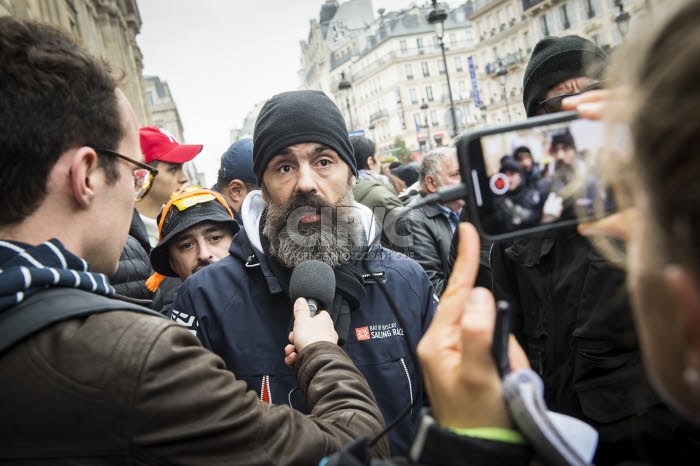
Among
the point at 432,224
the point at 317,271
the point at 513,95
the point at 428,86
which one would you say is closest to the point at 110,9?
the point at 432,224

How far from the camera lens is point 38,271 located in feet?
4.62

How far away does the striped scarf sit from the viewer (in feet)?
4.50

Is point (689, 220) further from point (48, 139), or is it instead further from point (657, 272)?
point (48, 139)

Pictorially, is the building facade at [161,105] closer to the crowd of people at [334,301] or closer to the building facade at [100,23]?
the building facade at [100,23]

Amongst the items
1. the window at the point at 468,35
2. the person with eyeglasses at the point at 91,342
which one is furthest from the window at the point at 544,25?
the person with eyeglasses at the point at 91,342

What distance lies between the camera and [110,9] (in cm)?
2333

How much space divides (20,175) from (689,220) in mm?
1538

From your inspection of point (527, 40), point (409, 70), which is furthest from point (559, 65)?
point (409, 70)

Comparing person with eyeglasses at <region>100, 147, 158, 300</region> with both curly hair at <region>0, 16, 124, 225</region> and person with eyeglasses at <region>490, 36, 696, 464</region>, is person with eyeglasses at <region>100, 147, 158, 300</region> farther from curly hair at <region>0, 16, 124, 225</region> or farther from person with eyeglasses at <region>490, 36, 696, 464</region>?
person with eyeglasses at <region>490, 36, 696, 464</region>

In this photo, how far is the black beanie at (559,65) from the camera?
2725mm

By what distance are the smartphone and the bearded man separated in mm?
1218

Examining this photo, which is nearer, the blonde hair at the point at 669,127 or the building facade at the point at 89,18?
the blonde hair at the point at 669,127

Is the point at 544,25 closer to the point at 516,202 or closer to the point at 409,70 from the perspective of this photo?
the point at 409,70

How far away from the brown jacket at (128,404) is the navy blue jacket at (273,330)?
0.81 metres
